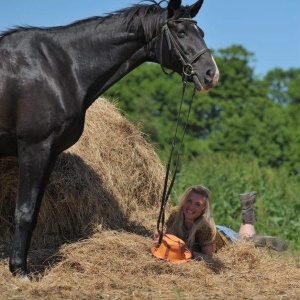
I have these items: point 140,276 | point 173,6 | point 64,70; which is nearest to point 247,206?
point 140,276

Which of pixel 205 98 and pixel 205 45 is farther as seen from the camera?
pixel 205 98

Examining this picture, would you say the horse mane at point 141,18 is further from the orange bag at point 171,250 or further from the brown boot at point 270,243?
the brown boot at point 270,243

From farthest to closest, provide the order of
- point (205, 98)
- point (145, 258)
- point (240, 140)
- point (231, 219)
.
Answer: point (205, 98), point (240, 140), point (231, 219), point (145, 258)

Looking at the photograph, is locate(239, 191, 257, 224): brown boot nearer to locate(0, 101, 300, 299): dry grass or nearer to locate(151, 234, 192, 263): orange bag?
locate(0, 101, 300, 299): dry grass

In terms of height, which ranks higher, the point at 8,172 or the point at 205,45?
the point at 205,45

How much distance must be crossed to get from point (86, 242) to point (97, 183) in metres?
1.00

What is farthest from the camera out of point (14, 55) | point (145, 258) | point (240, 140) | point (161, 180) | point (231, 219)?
point (240, 140)

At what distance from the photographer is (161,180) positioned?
8.02m

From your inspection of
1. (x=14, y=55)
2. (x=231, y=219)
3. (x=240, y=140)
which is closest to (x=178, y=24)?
(x=14, y=55)

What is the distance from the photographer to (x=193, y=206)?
21.7 ft

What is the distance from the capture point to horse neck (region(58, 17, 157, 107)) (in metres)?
5.89

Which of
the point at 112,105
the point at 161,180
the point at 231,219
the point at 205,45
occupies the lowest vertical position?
the point at 231,219

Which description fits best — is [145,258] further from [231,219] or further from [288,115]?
[288,115]

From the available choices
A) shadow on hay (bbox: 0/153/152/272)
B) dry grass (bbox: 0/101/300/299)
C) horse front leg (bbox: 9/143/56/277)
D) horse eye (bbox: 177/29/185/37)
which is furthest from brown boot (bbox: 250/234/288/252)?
horse front leg (bbox: 9/143/56/277)
